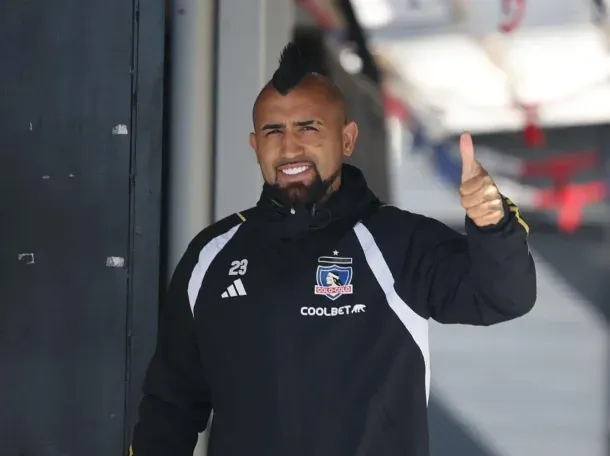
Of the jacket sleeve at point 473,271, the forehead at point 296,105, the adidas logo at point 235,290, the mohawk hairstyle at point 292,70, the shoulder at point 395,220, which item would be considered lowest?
the adidas logo at point 235,290

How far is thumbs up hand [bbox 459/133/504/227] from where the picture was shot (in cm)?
100

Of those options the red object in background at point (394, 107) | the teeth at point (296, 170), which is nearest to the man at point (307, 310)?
the teeth at point (296, 170)

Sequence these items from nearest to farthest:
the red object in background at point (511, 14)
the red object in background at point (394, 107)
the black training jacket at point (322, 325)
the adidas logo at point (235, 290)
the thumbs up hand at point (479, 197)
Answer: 1. the thumbs up hand at point (479, 197)
2. the black training jacket at point (322, 325)
3. the adidas logo at point (235, 290)
4. the red object in background at point (511, 14)
5. the red object in background at point (394, 107)

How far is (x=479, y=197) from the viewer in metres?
1.00

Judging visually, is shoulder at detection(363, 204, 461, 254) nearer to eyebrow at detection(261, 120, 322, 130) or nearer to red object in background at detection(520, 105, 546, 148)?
eyebrow at detection(261, 120, 322, 130)

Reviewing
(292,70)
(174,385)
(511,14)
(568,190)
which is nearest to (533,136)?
(568,190)

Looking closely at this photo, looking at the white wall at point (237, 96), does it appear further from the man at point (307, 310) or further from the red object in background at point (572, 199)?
the red object in background at point (572, 199)

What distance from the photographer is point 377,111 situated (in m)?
2.12

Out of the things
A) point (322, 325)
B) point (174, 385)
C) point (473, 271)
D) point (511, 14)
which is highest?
point (511, 14)

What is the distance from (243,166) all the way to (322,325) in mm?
790

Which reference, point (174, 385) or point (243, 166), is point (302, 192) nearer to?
point (174, 385)

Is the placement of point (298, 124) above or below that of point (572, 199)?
above

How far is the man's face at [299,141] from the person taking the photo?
128 cm

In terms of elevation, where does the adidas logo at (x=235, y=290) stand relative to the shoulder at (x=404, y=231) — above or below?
below
